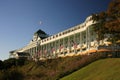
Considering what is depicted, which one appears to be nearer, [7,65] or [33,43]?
[7,65]

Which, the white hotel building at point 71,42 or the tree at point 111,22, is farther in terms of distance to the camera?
the white hotel building at point 71,42

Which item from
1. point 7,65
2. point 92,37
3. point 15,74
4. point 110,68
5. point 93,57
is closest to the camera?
point 110,68

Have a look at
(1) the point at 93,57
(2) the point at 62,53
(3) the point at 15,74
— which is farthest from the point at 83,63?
(2) the point at 62,53

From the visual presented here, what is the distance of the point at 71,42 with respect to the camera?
97500mm

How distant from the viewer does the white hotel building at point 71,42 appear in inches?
3061

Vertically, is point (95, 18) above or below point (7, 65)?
above

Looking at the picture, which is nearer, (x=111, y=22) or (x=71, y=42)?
(x=111, y=22)

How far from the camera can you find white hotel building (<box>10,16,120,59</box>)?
77.7m

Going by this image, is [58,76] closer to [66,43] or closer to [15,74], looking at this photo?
[15,74]

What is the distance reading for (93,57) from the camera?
49.9 m

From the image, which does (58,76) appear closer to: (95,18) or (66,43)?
(95,18)

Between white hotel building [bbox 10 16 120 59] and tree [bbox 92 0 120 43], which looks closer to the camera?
tree [bbox 92 0 120 43]

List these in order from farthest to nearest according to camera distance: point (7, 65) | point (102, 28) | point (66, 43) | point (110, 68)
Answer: point (66, 43), point (7, 65), point (102, 28), point (110, 68)

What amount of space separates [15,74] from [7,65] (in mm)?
28718
